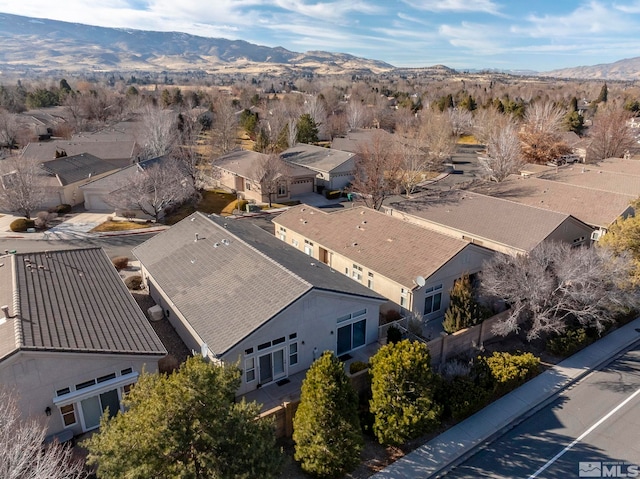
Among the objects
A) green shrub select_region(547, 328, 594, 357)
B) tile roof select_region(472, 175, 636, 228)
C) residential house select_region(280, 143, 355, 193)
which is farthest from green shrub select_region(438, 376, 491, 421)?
residential house select_region(280, 143, 355, 193)

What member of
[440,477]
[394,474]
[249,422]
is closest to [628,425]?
[440,477]

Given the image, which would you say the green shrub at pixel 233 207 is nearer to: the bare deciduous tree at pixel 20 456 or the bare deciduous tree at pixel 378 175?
the bare deciduous tree at pixel 378 175

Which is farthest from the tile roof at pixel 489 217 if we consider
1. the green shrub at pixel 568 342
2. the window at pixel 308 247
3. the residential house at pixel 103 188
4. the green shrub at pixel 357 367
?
the residential house at pixel 103 188

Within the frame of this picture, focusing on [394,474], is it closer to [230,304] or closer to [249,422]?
[249,422]

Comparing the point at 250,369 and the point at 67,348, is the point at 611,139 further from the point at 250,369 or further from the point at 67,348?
the point at 67,348

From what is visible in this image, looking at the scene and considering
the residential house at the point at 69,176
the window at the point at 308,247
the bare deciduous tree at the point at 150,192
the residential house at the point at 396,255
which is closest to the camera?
the residential house at the point at 396,255

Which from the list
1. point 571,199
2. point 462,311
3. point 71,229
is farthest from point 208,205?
point 571,199

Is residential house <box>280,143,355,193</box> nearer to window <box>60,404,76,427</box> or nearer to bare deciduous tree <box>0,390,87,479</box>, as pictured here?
window <box>60,404,76,427</box>
